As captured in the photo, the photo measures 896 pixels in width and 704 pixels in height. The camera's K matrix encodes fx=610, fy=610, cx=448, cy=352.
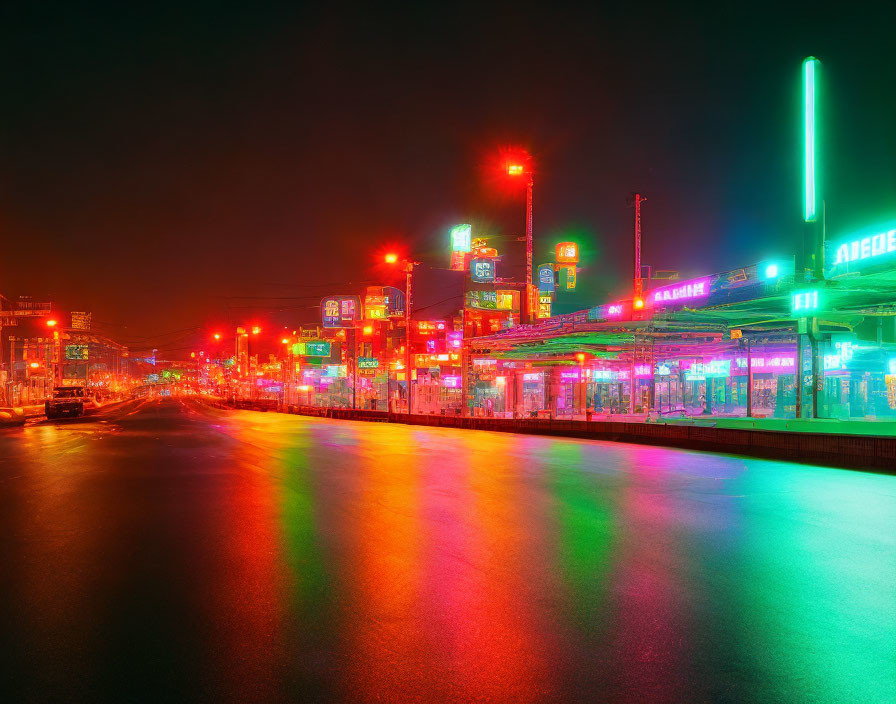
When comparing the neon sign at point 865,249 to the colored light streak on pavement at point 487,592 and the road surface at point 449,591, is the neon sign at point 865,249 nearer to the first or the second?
the road surface at point 449,591

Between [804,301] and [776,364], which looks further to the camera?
[776,364]

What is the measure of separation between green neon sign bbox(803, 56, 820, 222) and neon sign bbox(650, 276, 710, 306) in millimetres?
4272

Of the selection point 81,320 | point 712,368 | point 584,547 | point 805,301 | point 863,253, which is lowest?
point 584,547

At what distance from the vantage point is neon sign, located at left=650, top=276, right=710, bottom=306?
21688mm

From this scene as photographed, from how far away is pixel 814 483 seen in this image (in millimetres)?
12398

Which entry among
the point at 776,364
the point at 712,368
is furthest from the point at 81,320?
the point at 776,364

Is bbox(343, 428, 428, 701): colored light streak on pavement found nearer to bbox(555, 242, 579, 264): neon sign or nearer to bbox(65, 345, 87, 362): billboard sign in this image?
bbox(555, 242, 579, 264): neon sign

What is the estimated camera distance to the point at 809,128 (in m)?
21.7

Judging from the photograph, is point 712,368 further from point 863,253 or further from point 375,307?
point 375,307

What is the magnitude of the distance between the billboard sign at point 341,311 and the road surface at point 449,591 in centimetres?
3048

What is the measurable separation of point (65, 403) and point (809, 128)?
143ft

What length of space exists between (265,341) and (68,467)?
123 m

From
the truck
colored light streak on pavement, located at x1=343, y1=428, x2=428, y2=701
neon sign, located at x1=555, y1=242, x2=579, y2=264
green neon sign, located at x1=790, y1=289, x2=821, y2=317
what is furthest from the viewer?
neon sign, located at x1=555, y1=242, x2=579, y2=264

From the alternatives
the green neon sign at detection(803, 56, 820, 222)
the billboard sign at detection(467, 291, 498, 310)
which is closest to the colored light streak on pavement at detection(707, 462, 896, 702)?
the green neon sign at detection(803, 56, 820, 222)
